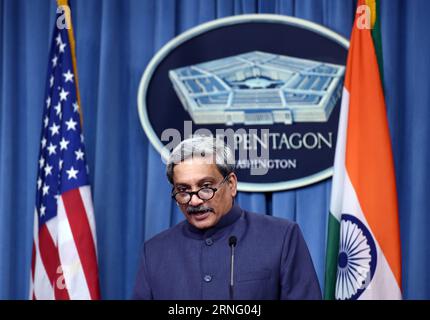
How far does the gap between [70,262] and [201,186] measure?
1.24m

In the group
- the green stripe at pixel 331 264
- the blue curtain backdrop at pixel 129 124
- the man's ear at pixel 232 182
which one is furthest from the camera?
the blue curtain backdrop at pixel 129 124

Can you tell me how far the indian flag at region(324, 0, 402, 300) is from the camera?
290 cm

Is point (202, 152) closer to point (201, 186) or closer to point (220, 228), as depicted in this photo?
point (201, 186)

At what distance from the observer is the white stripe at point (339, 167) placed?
10.0 feet

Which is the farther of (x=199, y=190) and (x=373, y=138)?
(x=373, y=138)

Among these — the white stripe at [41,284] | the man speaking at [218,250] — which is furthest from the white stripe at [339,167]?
the white stripe at [41,284]

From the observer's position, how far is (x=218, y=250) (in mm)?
2225

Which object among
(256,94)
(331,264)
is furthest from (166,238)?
(256,94)

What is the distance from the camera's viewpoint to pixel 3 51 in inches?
148

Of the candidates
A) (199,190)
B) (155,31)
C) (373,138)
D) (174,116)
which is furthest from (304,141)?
(199,190)

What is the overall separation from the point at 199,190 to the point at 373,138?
1.15 m

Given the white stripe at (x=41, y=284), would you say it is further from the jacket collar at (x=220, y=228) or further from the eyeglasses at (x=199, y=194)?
the eyeglasses at (x=199, y=194)

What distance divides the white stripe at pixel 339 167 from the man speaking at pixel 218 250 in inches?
33.2
